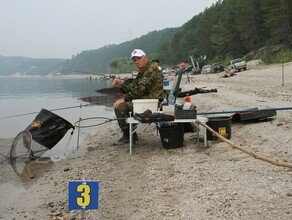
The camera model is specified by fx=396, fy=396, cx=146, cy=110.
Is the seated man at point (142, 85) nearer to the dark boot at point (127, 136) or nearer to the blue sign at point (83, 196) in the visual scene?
the dark boot at point (127, 136)

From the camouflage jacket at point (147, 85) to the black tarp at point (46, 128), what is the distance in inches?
76.4

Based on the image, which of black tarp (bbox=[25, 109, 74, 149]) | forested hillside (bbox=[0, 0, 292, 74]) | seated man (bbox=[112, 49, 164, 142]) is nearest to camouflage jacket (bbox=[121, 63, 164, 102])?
seated man (bbox=[112, 49, 164, 142])

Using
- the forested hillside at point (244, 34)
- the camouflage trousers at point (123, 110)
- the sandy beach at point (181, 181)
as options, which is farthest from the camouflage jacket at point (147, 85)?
the forested hillside at point (244, 34)

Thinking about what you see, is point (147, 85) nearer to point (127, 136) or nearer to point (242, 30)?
point (127, 136)

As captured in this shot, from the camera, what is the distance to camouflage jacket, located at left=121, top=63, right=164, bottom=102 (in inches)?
Result: 303

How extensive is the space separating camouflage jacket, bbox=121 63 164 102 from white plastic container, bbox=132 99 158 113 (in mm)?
542

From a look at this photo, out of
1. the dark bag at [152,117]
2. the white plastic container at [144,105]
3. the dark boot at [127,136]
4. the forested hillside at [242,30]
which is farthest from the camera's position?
the forested hillside at [242,30]

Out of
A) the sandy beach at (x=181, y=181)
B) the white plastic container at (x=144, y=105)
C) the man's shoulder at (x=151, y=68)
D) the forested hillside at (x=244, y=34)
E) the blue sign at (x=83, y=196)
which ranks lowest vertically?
the sandy beach at (x=181, y=181)

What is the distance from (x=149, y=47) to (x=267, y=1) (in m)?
140

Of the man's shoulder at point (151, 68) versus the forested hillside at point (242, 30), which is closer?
the man's shoulder at point (151, 68)

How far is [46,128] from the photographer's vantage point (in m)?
8.76

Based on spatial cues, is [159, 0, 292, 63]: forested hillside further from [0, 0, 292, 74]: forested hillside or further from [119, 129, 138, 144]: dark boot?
[119, 129, 138, 144]: dark boot

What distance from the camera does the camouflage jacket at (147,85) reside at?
769cm

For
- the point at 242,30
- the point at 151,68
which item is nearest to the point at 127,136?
the point at 151,68
